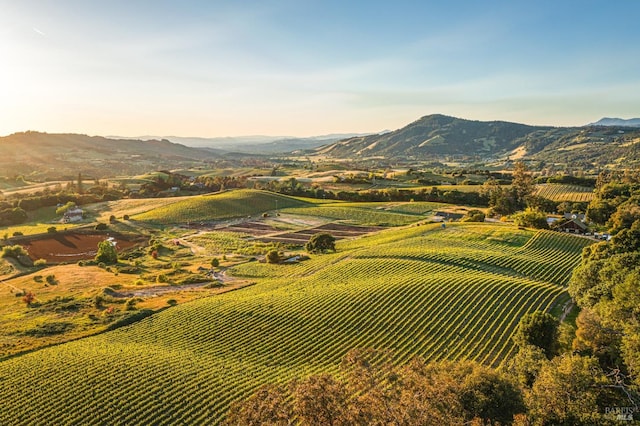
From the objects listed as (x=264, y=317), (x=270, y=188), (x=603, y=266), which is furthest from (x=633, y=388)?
(x=270, y=188)

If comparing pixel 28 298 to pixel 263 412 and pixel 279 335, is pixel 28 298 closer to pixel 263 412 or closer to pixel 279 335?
pixel 279 335

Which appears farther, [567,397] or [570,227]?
[570,227]

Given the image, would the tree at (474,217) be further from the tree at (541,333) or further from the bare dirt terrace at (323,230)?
the tree at (541,333)

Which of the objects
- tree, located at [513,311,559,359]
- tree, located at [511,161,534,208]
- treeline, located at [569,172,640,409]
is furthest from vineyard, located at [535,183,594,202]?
tree, located at [513,311,559,359]

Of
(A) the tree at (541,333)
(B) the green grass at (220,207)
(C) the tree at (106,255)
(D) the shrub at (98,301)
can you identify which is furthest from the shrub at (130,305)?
(B) the green grass at (220,207)

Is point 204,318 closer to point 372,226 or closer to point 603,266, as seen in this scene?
point 603,266

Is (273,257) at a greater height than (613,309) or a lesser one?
lesser

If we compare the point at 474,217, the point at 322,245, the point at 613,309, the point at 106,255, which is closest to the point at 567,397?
the point at 613,309
